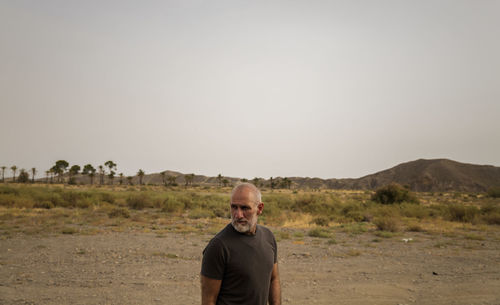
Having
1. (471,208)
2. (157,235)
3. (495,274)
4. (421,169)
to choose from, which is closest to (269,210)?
(157,235)

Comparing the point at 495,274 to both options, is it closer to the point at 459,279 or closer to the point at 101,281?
the point at 459,279

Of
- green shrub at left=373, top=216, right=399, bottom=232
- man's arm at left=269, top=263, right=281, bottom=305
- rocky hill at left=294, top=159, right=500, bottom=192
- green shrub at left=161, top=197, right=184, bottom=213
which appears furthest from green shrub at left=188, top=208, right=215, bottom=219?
rocky hill at left=294, top=159, right=500, bottom=192

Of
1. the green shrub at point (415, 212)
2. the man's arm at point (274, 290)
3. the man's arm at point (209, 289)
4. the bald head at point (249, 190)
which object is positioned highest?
the bald head at point (249, 190)

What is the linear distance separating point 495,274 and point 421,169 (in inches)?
4962

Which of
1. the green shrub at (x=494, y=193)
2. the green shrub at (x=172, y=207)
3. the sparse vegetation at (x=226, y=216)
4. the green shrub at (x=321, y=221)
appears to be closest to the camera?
the sparse vegetation at (x=226, y=216)

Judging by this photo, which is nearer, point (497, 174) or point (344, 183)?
point (497, 174)

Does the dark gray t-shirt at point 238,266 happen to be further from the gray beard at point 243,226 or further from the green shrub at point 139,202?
the green shrub at point 139,202

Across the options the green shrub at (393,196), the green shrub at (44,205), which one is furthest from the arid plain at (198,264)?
the green shrub at (393,196)

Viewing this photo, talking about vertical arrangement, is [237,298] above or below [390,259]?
above

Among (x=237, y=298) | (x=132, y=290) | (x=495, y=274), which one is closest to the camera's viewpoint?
(x=237, y=298)

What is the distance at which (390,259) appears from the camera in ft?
36.6

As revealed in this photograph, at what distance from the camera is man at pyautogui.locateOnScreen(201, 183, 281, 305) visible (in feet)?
7.95

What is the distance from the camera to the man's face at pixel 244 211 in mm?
2557

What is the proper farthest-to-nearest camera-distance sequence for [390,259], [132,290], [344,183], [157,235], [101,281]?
1. [344,183]
2. [157,235]
3. [390,259]
4. [101,281]
5. [132,290]
